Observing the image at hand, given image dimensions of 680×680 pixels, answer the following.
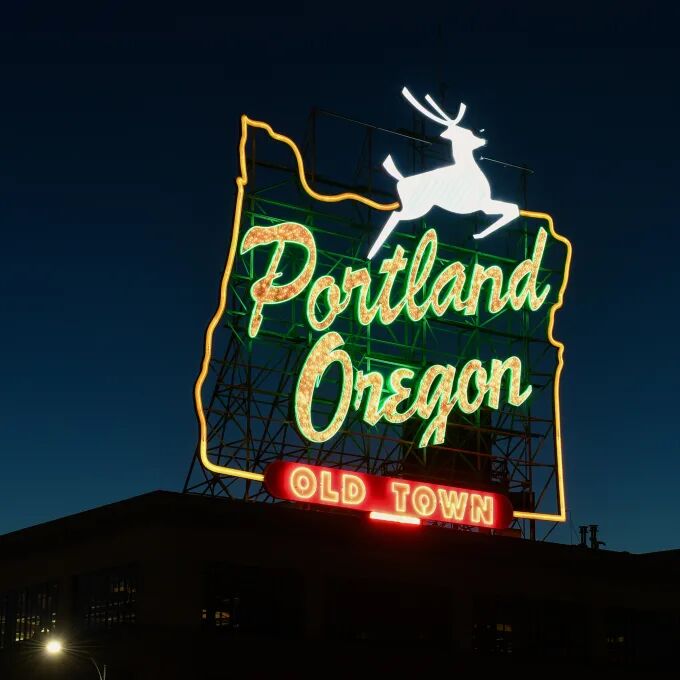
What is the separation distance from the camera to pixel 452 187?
50625mm

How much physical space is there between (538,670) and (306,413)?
12696 millimetres

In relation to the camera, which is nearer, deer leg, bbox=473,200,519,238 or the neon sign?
the neon sign

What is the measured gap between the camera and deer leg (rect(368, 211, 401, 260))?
4812cm

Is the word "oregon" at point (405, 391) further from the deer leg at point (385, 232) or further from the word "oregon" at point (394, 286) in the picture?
the deer leg at point (385, 232)

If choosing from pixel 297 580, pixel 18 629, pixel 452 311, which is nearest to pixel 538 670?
pixel 297 580

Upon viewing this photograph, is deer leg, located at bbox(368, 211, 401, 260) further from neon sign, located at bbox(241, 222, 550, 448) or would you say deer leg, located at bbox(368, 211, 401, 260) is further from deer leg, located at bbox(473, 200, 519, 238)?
deer leg, located at bbox(473, 200, 519, 238)

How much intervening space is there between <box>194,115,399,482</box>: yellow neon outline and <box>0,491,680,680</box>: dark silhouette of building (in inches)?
74.1

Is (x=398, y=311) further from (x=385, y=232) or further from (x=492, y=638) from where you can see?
(x=492, y=638)

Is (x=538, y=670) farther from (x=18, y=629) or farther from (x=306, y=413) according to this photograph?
(x=18, y=629)

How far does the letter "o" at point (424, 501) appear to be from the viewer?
4297 centimetres

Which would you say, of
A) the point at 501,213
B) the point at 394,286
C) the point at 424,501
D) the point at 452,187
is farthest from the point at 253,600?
the point at 501,213

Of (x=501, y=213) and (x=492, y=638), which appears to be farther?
(x=501, y=213)

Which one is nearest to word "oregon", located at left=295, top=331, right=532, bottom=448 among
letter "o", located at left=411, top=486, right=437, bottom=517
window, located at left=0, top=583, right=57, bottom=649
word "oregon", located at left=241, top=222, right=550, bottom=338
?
word "oregon", located at left=241, top=222, right=550, bottom=338

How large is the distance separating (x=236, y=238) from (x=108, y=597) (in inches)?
493
